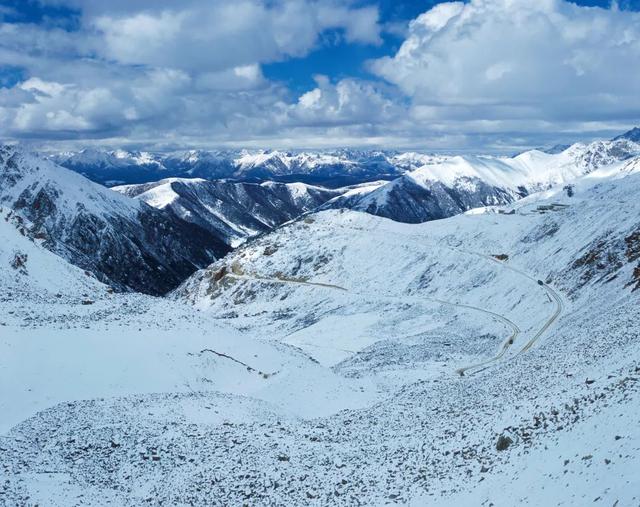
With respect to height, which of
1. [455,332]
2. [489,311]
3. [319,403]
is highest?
[319,403]

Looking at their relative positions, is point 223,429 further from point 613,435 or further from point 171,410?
point 613,435

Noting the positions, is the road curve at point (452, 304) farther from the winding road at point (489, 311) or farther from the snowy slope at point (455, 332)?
the snowy slope at point (455, 332)

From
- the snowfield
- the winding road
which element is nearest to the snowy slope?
the snowfield

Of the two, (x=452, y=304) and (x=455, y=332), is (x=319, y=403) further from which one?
(x=452, y=304)

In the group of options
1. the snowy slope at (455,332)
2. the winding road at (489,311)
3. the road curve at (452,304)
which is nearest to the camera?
the snowy slope at (455,332)

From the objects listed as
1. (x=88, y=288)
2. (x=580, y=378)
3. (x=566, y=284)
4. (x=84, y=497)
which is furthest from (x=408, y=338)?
(x=84, y=497)

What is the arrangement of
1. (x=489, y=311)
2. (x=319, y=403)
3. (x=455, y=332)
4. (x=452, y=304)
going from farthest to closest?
1. (x=452, y=304)
2. (x=489, y=311)
3. (x=455, y=332)
4. (x=319, y=403)

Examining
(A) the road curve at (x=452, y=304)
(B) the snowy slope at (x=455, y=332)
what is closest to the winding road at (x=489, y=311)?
→ (A) the road curve at (x=452, y=304)

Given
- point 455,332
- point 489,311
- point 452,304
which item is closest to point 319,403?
point 455,332
